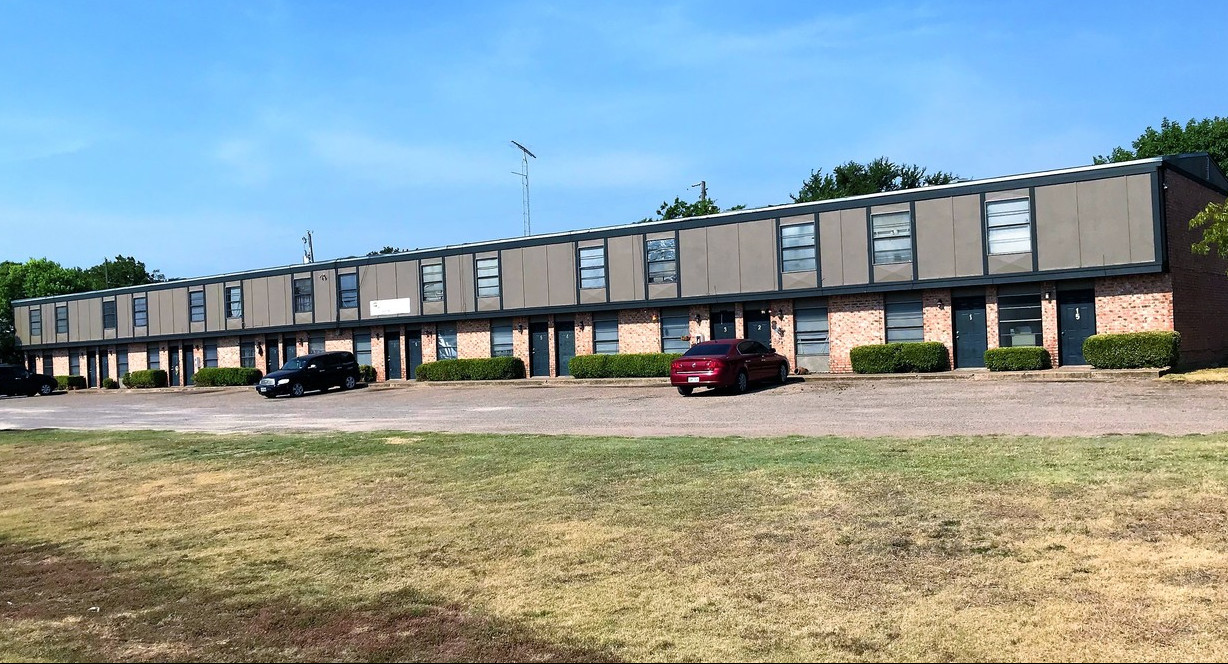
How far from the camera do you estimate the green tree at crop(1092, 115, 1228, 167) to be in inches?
2042

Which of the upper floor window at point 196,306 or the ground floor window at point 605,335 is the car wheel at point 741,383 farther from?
the upper floor window at point 196,306

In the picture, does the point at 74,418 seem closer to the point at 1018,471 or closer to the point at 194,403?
the point at 194,403

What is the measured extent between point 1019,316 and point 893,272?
4.10 metres

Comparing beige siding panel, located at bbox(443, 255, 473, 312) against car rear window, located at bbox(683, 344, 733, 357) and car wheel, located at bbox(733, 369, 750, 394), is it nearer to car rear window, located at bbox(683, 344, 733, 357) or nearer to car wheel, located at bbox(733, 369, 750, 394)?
car rear window, located at bbox(683, 344, 733, 357)

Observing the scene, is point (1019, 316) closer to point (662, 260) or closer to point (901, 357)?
point (901, 357)

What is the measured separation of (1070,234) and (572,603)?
25700 millimetres

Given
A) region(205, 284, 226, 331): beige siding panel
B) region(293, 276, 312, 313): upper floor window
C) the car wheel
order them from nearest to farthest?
A: the car wheel, region(293, 276, 312, 313): upper floor window, region(205, 284, 226, 331): beige siding panel

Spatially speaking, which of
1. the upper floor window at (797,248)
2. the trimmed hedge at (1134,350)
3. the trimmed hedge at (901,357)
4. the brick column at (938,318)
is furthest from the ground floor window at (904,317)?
the trimmed hedge at (1134,350)

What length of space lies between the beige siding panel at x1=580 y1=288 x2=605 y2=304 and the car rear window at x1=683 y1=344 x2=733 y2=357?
1047 centimetres

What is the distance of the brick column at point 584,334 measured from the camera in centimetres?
3684

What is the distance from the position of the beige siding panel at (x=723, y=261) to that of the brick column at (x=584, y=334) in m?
5.71

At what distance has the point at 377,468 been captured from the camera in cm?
1216

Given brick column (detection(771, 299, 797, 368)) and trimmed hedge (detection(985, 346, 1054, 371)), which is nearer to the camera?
trimmed hedge (detection(985, 346, 1054, 371))

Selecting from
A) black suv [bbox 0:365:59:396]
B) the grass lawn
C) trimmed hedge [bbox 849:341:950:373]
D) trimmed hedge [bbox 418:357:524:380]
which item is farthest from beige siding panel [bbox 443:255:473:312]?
the grass lawn
